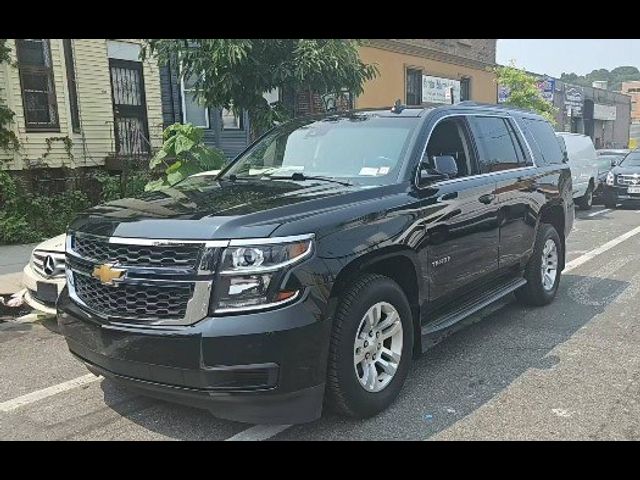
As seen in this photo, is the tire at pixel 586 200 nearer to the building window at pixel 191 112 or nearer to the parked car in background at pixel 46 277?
the building window at pixel 191 112

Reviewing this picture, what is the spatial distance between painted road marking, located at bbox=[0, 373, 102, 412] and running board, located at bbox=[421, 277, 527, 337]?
2.51m

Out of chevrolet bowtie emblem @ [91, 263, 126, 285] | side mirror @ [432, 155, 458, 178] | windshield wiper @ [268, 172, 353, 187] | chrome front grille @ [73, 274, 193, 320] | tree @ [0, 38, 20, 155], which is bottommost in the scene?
chrome front grille @ [73, 274, 193, 320]

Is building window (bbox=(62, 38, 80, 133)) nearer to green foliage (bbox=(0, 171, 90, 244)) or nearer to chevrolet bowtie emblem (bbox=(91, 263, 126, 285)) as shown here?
green foliage (bbox=(0, 171, 90, 244))

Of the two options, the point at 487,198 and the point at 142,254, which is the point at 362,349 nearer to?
the point at 142,254

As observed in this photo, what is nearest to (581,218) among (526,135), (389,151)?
(526,135)

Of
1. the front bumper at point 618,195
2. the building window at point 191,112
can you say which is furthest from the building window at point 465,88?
the building window at point 191,112

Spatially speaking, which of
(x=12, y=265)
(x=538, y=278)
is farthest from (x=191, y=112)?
(x=538, y=278)

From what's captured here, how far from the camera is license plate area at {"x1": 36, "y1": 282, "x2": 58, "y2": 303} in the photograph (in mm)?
5094

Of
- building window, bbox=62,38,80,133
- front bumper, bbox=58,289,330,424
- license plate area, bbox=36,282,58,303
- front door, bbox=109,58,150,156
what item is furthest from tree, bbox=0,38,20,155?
front bumper, bbox=58,289,330,424

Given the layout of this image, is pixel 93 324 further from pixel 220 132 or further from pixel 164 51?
pixel 220 132

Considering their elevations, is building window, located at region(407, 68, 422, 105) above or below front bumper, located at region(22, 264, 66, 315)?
above

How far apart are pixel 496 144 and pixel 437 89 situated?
1728 cm

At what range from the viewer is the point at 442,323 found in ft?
14.1

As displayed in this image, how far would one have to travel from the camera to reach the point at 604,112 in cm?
4088
